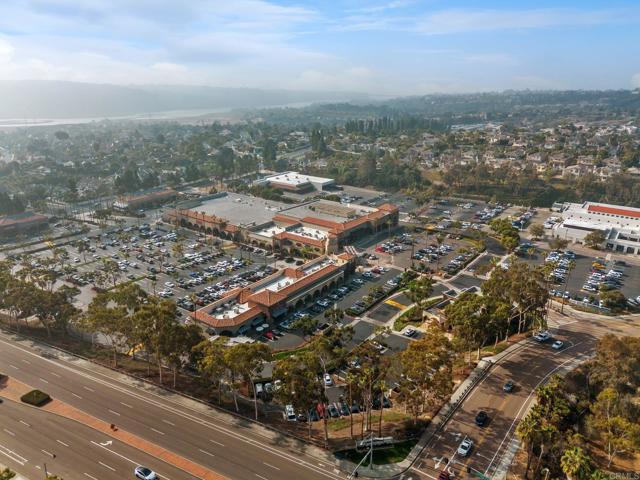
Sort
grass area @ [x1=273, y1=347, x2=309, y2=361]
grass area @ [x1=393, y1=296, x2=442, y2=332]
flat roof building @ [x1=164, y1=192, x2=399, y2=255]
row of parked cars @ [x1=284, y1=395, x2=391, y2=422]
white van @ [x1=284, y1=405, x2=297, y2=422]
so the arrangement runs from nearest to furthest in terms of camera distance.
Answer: white van @ [x1=284, y1=405, x2=297, y2=422], row of parked cars @ [x1=284, y1=395, x2=391, y2=422], grass area @ [x1=273, y1=347, x2=309, y2=361], grass area @ [x1=393, y1=296, x2=442, y2=332], flat roof building @ [x1=164, y1=192, x2=399, y2=255]

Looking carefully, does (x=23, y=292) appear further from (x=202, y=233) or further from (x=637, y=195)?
(x=637, y=195)

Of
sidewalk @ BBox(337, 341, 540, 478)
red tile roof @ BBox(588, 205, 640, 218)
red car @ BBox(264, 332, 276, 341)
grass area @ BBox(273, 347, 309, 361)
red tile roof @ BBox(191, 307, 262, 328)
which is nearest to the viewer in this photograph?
sidewalk @ BBox(337, 341, 540, 478)

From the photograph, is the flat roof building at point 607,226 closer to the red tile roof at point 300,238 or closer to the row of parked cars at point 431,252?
the row of parked cars at point 431,252

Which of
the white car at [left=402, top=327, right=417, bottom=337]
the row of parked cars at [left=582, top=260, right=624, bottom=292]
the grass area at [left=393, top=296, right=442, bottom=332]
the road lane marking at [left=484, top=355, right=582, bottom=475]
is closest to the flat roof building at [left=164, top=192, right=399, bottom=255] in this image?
the grass area at [left=393, top=296, right=442, bottom=332]

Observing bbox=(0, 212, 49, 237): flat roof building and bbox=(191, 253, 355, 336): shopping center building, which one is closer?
bbox=(191, 253, 355, 336): shopping center building

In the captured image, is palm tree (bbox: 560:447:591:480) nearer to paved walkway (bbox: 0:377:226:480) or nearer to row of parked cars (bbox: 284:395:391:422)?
row of parked cars (bbox: 284:395:391:422)

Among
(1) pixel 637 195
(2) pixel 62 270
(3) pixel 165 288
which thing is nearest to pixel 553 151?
(1) pixel 637 195
